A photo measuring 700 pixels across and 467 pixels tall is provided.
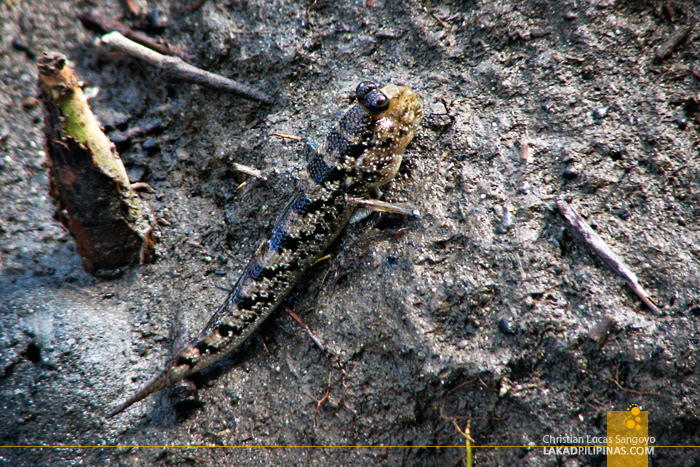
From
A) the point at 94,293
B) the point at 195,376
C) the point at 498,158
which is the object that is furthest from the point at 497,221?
the point at 94,293

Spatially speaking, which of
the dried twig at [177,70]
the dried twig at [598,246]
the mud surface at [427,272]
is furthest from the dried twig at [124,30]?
the dried twig at [598,246]

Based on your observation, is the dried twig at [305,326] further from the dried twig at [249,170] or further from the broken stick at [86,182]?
the broken stick at [86,182]

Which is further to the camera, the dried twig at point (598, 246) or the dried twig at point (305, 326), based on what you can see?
the dried twig at point (305, 326)

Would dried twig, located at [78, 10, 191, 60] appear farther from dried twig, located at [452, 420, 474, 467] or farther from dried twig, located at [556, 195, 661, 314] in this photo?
dried twig, located at [452, 420, 474, 467]

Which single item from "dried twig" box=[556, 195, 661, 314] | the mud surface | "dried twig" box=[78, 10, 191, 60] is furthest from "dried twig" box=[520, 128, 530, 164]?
"dried twig" box=[78, 10, 191, 60]

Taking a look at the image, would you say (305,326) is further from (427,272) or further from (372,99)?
(372,99)

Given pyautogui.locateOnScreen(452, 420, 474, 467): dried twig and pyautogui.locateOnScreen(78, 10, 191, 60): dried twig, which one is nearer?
pyautogui.locateOnScreen(452, 420, 474, 467): dried twig
